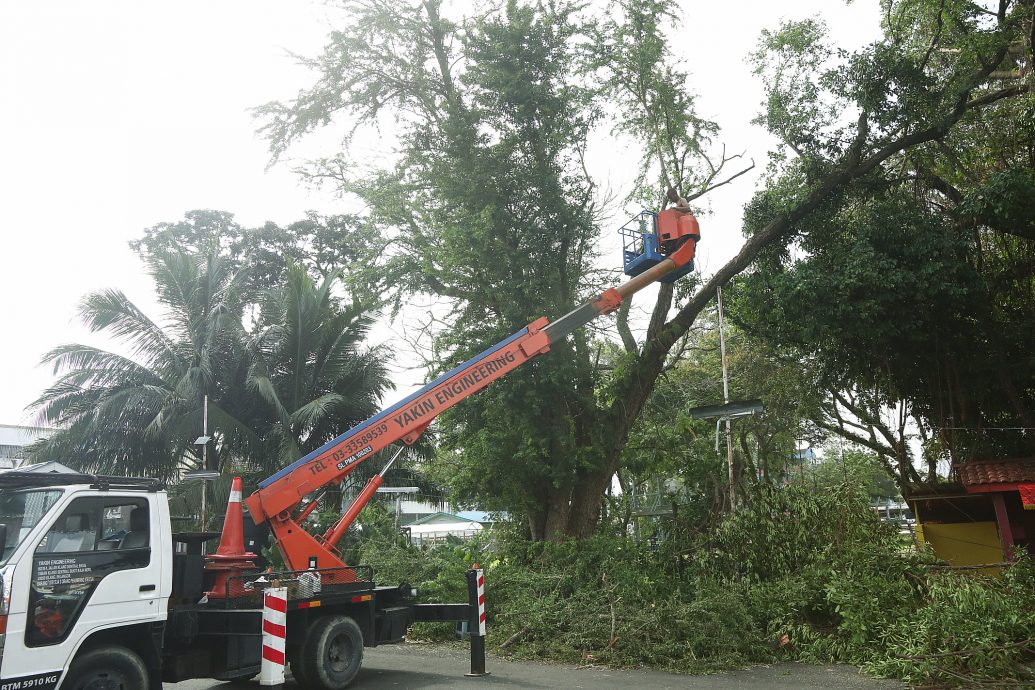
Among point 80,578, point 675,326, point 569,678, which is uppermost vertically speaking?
point 675,326

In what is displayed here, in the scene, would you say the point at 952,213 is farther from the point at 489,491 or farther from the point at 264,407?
the point at 264,407

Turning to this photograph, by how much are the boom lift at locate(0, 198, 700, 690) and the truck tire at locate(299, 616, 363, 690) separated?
0.5 inches

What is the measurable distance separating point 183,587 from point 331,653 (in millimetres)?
2022

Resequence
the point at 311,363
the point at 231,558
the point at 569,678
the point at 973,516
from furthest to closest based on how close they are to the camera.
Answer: the point at 311,363, the point at 973,516, the point at 569,678, the point at 231,558

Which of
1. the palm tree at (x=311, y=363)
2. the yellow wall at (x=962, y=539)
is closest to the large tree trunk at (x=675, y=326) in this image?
the palm tree at (x=311, y=363)

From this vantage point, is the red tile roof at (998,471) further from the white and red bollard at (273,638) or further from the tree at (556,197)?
the white and red bollard at (273,638)

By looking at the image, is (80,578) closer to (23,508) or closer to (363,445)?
(23,508)

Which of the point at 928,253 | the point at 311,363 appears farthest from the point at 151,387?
the point at 928,253

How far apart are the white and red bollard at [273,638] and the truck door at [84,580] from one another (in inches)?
40.9

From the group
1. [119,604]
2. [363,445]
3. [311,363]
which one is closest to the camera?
[119,604]

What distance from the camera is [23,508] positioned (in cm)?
711

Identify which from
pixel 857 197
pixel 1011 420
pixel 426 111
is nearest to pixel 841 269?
pixel 857 197

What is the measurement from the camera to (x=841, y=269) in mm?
14945

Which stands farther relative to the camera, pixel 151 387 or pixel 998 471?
pixel 151 387
